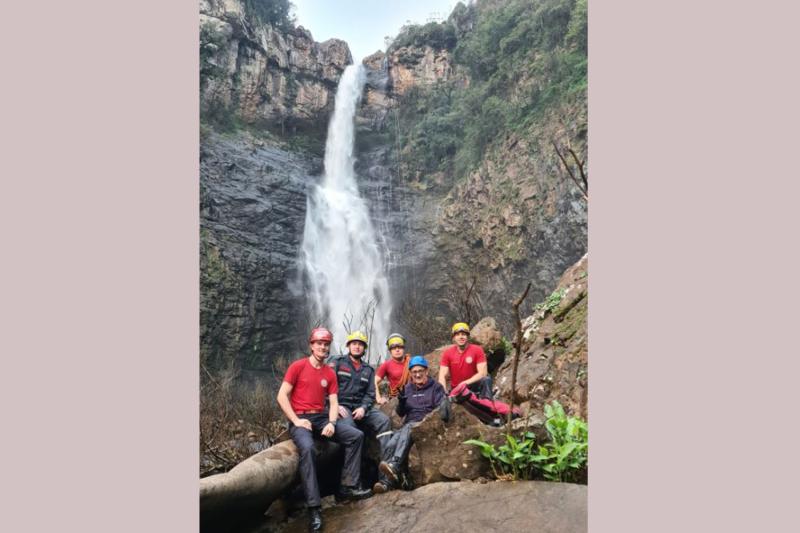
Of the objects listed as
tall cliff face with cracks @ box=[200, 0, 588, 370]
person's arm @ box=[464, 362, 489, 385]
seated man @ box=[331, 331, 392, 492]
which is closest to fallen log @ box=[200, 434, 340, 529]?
seated man @ box=[331, 331, 392, 492]

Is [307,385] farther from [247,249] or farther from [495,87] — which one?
[495,87]

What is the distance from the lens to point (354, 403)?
6254mm

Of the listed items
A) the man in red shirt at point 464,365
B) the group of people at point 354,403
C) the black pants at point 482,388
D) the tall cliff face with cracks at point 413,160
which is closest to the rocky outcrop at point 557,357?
the black pants at point 482,388

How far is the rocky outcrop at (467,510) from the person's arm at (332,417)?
686mm

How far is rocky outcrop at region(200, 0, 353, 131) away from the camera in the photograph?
1115 inches

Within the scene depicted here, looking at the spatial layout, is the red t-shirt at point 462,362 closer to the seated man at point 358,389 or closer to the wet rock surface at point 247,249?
the seated man at point 358,389

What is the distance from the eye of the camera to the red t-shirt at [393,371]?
6.88 meters

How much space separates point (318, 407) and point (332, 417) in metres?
0.18

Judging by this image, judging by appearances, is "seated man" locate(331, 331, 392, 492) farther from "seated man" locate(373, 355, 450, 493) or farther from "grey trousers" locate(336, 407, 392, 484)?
"seated man" locate(373, 355, 450, 493)

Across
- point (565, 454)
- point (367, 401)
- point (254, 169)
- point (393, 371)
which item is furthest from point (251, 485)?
point (254, 169)

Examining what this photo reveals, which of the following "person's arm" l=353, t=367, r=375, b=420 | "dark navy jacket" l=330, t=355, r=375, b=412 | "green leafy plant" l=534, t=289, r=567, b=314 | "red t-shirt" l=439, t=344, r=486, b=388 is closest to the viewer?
"person's arm" l=353, t=367, r=375, b=420

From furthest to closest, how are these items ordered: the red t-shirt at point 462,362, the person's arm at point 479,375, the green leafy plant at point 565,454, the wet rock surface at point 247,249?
the wet rock surface at point 247,249 < the red t-shirt at point 462,362 < the person's arm at point 479,375 < the green leafy plant at point 565,454

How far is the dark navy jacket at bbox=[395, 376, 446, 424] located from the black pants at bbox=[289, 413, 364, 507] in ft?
2.28

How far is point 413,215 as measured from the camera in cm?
2886
